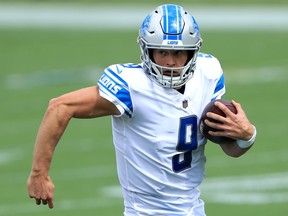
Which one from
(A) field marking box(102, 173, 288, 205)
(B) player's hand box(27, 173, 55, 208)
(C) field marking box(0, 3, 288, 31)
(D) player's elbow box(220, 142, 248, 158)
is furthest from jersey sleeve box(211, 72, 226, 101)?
(C) field marking box(0, 3, 288, 31)

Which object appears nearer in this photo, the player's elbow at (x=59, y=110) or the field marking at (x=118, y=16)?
the player's elbow at (x=59, y=110)

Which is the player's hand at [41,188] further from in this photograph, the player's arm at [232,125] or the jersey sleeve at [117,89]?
the player's arm at [232,125]

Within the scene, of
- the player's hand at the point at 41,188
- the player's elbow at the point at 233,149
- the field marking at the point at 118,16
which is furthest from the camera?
the field marking at the point at 118,16

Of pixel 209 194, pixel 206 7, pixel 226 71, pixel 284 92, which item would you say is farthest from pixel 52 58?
pixel 209 194

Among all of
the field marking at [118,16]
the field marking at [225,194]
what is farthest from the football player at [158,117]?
the field marking at [118,16]

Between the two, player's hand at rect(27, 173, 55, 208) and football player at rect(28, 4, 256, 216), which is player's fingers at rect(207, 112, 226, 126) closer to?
football player at rect(28, 4, 256, 216)

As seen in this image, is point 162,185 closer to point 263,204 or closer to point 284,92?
point 263,204

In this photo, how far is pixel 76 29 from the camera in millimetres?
24266

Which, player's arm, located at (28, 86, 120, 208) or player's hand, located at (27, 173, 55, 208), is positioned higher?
player's arm, located at (28, 86, 120, 208)

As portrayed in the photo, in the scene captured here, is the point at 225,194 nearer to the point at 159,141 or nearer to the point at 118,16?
the point at 159,141

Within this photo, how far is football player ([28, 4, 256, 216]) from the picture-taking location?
22.2ft

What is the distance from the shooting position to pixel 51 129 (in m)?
6.75

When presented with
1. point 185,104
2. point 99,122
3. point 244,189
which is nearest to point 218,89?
point 185,104

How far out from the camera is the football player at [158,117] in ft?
22.2
